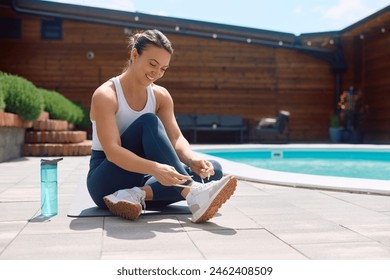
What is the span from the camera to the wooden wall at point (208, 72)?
12797 mm

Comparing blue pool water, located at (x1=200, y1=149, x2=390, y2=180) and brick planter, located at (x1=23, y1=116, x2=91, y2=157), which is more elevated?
brick planter, located at (x1=23, y1=116, x2=91, y2=157)

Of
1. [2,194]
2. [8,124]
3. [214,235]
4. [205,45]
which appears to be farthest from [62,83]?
[214,235]

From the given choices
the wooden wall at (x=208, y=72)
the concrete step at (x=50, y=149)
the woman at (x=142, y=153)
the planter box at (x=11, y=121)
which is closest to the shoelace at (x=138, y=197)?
the woman at (x=142, y=153)

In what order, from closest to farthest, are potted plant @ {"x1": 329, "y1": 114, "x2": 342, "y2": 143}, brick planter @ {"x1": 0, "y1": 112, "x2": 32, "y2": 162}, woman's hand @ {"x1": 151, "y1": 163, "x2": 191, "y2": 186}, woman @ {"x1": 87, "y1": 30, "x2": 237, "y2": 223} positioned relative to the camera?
woman's hand @ {"x1": 151, "y1": 163, "x2": 191, "y2": 186}
woman @ {"x1": 87, "y1": 30, "x2": 237, "y2": 223}
brick planter @ {"x1": 0, "y1": 112, "x2": 32, "y2": 162}
potted plant @ {"x1": 329, "y1": 114, "x2": 342, "y2": 143}

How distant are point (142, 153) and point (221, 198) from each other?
540mm

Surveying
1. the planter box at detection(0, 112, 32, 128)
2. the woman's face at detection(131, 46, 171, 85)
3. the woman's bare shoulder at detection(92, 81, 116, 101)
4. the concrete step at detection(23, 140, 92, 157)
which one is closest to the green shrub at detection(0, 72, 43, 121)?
the planter box at detection(0, 112, 32, 128)

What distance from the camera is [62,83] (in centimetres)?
1284

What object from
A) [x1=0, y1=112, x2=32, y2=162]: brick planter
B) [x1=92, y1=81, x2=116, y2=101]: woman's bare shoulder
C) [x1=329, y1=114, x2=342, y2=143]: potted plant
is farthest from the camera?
[x1=329, y1=114, x2=342, y2=143]: potted plant

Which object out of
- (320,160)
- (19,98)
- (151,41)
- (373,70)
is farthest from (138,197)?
(373,70)

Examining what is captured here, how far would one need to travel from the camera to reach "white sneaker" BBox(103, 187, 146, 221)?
2.49 metres

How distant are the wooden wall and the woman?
34.3ft

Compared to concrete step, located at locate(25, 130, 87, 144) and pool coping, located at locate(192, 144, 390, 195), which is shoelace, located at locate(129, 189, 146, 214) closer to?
pool coping, located at locate(192, 144, 390, 195)

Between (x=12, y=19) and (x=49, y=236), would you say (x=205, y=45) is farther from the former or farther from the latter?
(x=49, y=236)

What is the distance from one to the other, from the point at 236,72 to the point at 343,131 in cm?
340
